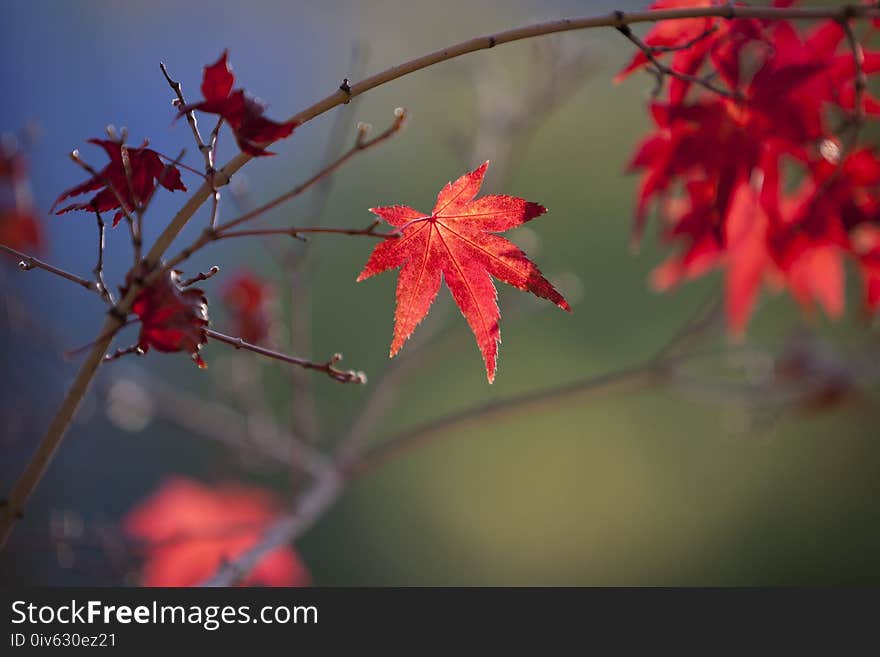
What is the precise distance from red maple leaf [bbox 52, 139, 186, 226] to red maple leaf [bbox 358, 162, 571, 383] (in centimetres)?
16

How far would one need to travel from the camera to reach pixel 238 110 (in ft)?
1.82

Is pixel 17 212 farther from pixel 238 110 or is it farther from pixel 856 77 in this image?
pixel 856 77

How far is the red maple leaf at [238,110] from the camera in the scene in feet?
1.80

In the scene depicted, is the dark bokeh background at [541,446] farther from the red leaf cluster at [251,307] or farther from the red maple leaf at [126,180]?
the red maple leaf at [126,180]

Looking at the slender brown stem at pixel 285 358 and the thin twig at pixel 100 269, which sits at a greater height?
the thin twig at pixel 100 269

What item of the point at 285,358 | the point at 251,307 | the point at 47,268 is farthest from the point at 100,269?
the point at 251,307

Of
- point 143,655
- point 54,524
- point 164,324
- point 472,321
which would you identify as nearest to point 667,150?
point 472,321

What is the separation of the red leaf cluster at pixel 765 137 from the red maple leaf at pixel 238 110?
1.11ft

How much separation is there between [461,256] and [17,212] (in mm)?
858

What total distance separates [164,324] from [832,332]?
12.2 feet

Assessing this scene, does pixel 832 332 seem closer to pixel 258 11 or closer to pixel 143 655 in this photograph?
pixel 258 11

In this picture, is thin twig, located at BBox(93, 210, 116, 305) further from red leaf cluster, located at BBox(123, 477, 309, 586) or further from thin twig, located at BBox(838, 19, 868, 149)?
red leaf cluster, located at BBox(123, 477, 309, 586)

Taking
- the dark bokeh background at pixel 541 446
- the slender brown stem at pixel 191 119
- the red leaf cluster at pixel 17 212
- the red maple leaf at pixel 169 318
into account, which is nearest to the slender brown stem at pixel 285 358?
the red maple leaf at pixel 169 318

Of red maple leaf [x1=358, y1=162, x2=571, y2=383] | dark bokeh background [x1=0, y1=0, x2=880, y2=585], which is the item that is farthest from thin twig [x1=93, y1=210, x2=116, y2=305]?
dark bokeh background [x1=0, y1=0, x2=880, y2=585]
